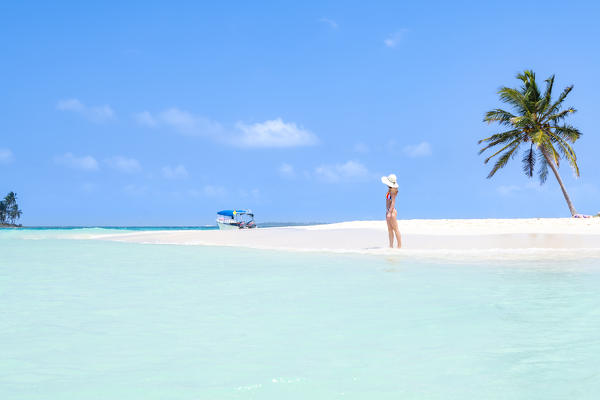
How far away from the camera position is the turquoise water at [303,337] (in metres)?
3.23

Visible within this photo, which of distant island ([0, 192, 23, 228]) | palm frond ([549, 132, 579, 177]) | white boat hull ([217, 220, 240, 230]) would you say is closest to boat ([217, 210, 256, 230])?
white boat hull ([217, 220, 240, 230])

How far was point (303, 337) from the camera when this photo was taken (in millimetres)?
4445

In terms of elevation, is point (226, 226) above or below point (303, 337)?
above

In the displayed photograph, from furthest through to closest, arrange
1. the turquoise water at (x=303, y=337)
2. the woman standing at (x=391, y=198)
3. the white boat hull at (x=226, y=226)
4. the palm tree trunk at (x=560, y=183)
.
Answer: the white boat hull at (x=226, y=226), the palm tree trunk at (x=560, y=183), the woman standing at (x=391, y=198), the turquoise water at (x=303, y=337)

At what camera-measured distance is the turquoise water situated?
10.6ft

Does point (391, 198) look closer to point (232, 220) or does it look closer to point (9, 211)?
point (232, 220)

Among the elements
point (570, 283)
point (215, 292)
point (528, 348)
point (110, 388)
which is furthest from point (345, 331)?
point (570, 283)

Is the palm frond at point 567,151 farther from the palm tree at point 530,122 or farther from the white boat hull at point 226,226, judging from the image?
the white boat hull at point 226,226

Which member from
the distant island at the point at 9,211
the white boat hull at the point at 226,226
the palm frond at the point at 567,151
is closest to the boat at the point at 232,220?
the white boat hull at the point at 226,226

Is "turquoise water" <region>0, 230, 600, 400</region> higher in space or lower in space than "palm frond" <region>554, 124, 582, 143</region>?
lower

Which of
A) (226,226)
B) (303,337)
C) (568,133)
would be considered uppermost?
(568,133)

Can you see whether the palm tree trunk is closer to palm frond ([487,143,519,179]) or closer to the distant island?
palm frond ([487,143,519,179])

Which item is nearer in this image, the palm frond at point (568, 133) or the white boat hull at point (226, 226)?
the palm frond at point (568, 133)

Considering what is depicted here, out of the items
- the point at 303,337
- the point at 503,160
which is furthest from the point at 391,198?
the point at 503,160
